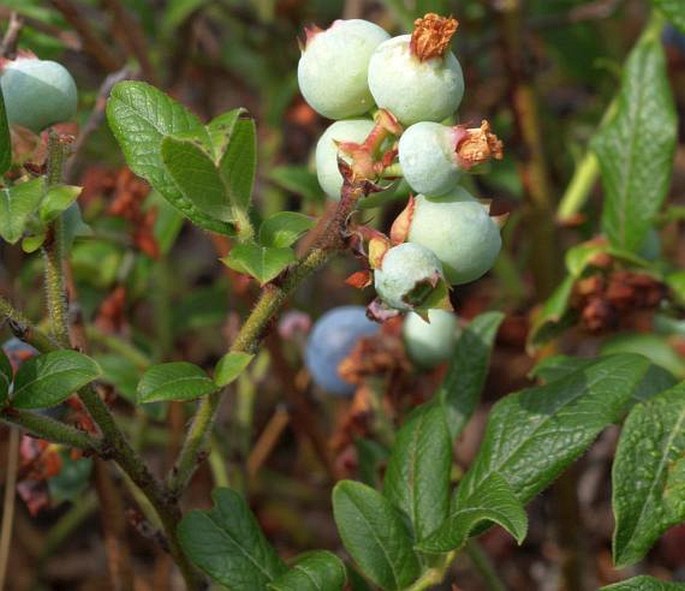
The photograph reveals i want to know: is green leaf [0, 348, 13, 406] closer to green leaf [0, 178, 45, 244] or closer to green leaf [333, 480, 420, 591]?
green leaf [0, 178, 45, 244]

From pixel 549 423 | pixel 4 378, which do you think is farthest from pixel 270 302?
pixel 549 423

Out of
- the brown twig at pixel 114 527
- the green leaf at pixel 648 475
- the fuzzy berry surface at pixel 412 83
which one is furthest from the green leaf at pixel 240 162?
the brown twig at pixel 114 527

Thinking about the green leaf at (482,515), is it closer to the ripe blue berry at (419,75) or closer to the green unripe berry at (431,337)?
the ripe blue berry at (419,75)

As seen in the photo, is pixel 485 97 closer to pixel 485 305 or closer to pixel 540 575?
pixel 485 305

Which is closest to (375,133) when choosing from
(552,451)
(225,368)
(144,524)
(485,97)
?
(225,368)

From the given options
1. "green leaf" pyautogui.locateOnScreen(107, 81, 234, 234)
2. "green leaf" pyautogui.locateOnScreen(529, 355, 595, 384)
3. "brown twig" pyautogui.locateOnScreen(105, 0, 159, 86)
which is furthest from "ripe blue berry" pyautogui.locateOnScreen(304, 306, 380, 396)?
A: "green leaf" pyautogui.locateOnScreen(107, 81, 234, 234)

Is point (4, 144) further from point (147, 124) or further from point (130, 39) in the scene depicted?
point (130, 39)
